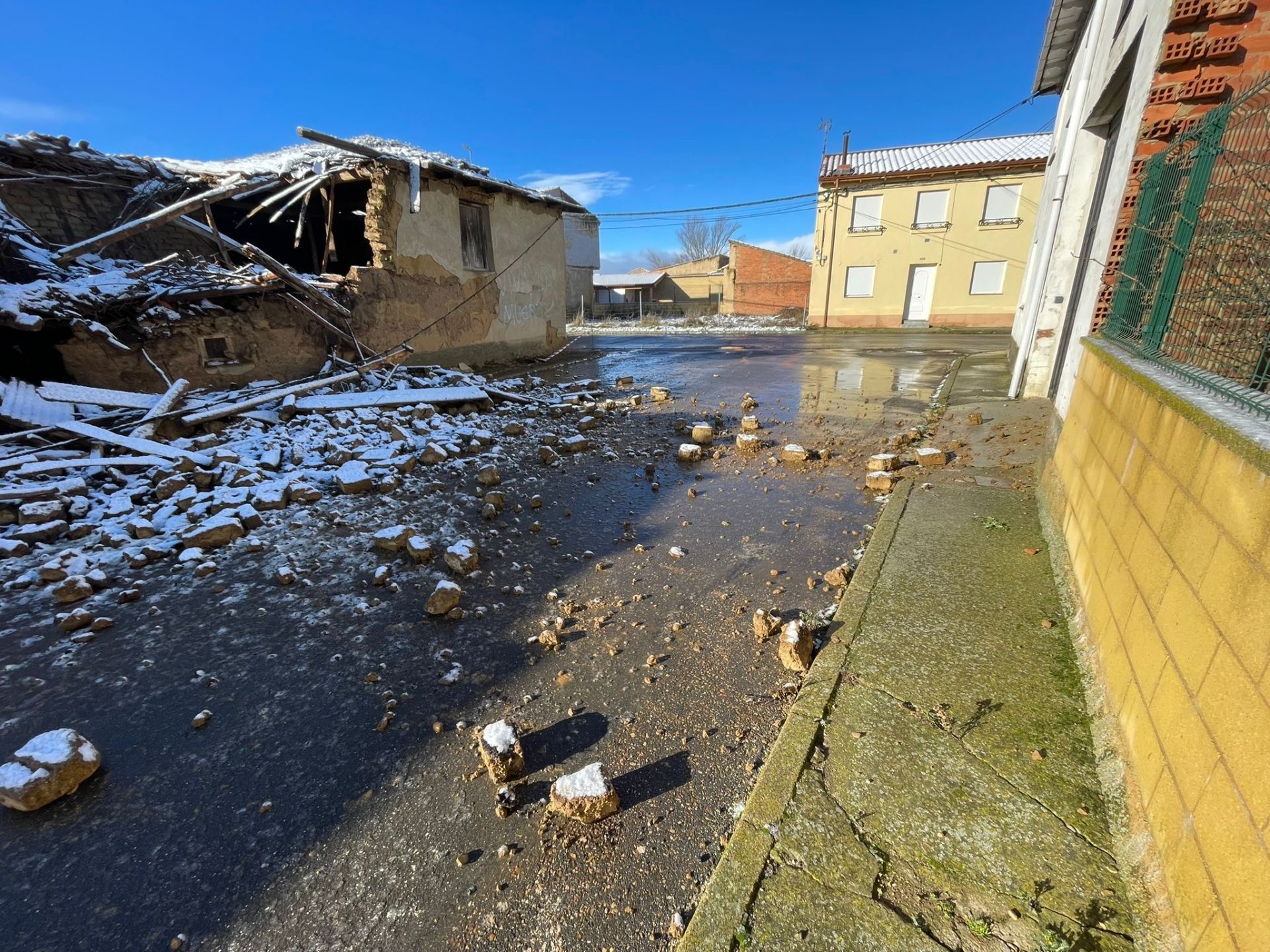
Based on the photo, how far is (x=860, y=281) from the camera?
22.1 metres

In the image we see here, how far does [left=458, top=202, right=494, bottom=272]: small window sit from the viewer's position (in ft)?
34.0

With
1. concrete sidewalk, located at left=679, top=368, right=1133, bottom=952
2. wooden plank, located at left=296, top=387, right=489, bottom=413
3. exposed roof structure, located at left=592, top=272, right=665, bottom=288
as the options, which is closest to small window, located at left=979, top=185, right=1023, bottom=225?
exposed roof structure, located at left=592, top=272, right=665, bottom=288

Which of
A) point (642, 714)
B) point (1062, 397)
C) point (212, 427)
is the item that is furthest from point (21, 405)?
point (1062, 397)

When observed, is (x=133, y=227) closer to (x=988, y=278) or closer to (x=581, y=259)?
(x=988, y=278)

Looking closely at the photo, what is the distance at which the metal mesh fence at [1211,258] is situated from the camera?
6.35 feet

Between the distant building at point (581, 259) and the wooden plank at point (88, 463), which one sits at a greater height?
the distant building at point (581, 259)

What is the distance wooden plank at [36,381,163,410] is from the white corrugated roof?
77.1ft

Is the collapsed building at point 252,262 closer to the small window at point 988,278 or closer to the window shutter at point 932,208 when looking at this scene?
the window shutter at point 932,208

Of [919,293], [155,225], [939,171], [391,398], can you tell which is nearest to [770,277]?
[919,293]

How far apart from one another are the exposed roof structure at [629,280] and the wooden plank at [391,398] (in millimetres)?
29293

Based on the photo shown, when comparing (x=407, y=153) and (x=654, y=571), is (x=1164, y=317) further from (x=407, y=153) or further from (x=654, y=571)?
(x=407, y=153)

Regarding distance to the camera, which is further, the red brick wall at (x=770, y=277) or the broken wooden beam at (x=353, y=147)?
the red brick wall at (x=770, y=277)

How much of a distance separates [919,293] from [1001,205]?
3809 millimetres

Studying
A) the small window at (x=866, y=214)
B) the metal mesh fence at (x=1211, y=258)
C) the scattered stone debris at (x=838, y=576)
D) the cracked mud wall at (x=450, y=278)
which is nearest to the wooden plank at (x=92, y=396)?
the cracked mud wall at (x=450, y=278)
